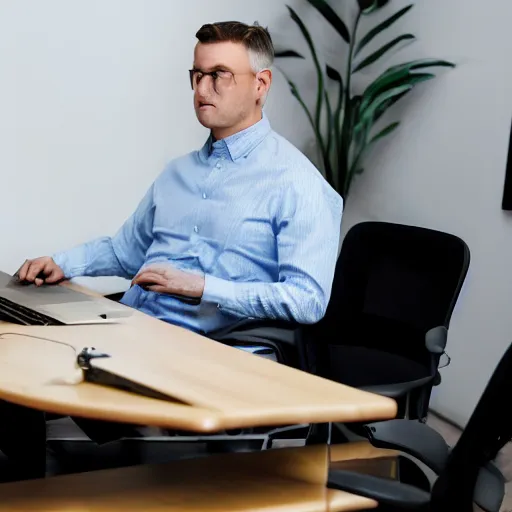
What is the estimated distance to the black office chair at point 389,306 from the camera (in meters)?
1.95

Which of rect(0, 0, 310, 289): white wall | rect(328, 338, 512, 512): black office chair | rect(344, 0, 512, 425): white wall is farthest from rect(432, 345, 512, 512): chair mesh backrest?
rect(0, 0, 310, 289): white wall

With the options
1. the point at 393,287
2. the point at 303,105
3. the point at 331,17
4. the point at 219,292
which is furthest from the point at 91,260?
the point at 331,17

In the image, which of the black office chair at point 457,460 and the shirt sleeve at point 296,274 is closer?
the black office chair at point 457,460

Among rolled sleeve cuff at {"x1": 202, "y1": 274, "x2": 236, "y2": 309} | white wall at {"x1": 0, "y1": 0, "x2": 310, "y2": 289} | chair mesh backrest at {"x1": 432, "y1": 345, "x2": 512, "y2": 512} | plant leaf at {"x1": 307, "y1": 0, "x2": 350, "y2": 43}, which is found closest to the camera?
chair mesh backrest at {"x1": 432, "y1": 345, "x2": 512, "y2": 512}

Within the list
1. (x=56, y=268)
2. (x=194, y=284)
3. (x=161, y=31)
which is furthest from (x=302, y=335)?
(x=161, y=31)

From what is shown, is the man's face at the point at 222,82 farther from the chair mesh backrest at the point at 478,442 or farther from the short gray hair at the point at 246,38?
the chair mesh backrest at the point at 478,442

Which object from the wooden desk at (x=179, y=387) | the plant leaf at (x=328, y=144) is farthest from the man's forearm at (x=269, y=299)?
the plant leaf at (x=328, y=144)

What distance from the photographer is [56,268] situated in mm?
2018

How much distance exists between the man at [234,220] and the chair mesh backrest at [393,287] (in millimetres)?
285

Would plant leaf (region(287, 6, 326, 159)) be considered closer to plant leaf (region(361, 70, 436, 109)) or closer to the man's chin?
plant leaf (region(361, 70, 436, 109))

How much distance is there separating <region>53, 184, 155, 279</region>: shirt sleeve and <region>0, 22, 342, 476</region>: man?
21 mm

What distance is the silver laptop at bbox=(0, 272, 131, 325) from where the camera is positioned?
1565mm

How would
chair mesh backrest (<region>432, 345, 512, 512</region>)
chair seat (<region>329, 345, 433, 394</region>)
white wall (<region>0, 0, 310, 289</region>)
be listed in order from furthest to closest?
white wall (<region>0, 0, 310, 289</region>) → chair seat (<region>329, 345, 433, 394</region>) → chair mesh backrest (<region>432, 345, 512, 512</region>)

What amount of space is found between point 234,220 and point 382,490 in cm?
93
